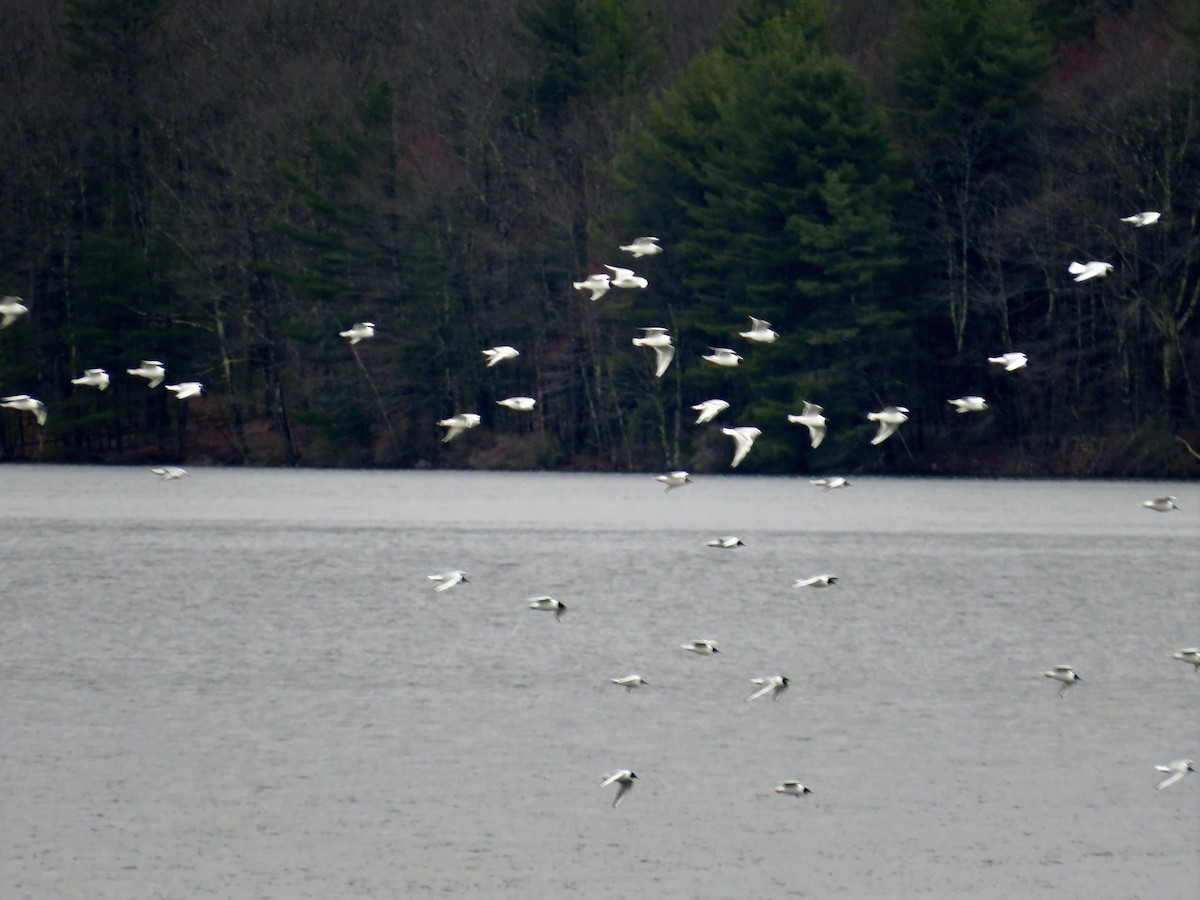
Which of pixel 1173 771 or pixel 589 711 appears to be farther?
pixel 589 711

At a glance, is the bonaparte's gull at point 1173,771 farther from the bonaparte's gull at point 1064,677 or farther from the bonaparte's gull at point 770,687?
the bonaparte's gull at point 770,687

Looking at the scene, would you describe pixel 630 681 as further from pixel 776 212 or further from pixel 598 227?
pixel 598 227

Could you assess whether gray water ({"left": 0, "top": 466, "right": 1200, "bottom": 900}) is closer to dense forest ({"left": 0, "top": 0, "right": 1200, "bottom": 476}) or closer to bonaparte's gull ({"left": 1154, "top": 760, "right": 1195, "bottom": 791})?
bonaparte's gull ({"left": 1154, "top": 760, "right": 1195, "bottom": 791})

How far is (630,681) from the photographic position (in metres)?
21.4

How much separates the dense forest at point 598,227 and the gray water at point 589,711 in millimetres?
9068

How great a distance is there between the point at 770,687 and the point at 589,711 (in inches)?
78.5

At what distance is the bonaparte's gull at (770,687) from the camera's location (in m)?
20.8

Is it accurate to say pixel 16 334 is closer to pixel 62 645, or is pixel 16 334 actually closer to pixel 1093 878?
pixel 62 645

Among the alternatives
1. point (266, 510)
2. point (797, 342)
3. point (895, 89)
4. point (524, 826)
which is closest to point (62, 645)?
point (524, 826)

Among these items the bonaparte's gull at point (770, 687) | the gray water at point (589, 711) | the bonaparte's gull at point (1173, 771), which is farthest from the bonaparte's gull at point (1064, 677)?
the bonaparte's gull at point (1173, 771)

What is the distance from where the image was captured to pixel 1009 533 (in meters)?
38.6

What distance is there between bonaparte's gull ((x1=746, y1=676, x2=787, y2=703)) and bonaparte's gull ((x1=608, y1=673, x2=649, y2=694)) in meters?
1.18

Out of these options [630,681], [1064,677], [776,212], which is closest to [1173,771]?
[1064,677]

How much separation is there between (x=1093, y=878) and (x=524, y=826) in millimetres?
4292
